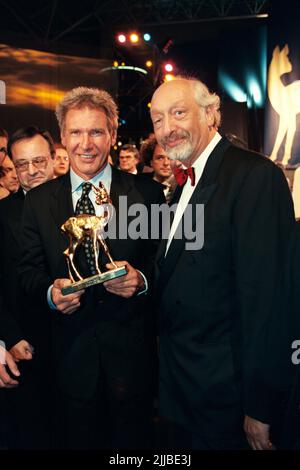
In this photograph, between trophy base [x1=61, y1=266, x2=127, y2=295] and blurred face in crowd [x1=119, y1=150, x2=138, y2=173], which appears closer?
trophy base [x1=61, y1=266, x2=127, y2=295]

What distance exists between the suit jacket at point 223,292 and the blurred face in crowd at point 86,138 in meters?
0.49

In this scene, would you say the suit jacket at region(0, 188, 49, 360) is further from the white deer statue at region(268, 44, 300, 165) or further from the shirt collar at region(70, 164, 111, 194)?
the white deer statue at region(268, 44, 300, 165)

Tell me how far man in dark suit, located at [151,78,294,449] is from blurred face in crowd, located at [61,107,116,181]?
0.26 m

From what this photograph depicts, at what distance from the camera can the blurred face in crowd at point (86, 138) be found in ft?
7.03

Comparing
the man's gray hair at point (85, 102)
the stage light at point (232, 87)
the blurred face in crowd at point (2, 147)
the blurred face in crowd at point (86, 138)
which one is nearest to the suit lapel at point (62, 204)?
the blurred face in crowd at point (86, 138)

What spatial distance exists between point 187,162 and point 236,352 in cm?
87

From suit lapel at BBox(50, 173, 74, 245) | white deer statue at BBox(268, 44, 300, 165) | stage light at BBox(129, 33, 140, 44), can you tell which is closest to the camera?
suit lapel at BBox(50, 173, 74, 245)

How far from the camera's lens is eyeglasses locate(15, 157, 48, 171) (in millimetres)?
2812

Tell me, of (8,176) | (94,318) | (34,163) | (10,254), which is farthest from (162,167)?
(94,318)

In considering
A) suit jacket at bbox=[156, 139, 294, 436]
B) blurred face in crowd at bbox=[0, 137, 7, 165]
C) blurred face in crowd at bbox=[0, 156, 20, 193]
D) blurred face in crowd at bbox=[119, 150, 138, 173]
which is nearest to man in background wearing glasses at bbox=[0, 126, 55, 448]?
suit jacket at bbox=[156, 139, 294, 436]

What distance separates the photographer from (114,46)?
40.0 feet

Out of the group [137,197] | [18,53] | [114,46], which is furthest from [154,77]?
[137,197]

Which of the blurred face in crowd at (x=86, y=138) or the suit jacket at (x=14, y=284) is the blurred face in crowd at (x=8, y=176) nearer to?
the suit jacket at (x=14, y=284)

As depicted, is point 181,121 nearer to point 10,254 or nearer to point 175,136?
point 175,136
